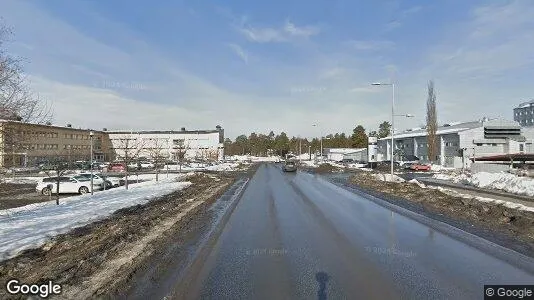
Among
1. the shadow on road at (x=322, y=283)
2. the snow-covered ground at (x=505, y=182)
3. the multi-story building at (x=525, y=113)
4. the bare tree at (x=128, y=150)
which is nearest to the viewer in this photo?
the shadow on road at (x=322, y=283)

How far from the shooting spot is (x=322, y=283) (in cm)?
725

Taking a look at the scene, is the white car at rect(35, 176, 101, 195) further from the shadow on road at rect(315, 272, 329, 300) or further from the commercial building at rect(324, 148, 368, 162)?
the commercial building at rect(324, 148, 368, 162)

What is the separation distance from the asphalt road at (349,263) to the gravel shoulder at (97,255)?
55.7 inches

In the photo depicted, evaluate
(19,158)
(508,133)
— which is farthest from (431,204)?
(508,133)

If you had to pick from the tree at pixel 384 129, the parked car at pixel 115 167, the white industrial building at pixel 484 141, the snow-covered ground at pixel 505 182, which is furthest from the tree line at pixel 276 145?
the snow-covered ground at pixel 505 182

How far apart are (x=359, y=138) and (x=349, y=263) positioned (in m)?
146

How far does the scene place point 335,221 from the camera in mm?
14625

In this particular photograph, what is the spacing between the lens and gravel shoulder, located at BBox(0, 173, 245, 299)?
7234mm

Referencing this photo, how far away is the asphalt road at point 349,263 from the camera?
6871 mm

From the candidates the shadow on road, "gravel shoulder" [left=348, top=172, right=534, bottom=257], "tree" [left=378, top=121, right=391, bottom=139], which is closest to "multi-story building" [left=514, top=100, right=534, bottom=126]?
"tree" [left=378, top=121, right=391, bottom=139]

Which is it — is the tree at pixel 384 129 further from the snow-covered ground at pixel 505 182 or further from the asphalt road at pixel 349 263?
the asphalt road at pixel 349 263

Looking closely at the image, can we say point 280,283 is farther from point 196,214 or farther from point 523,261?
point 196,214

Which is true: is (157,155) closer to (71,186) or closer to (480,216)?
(71,186)
